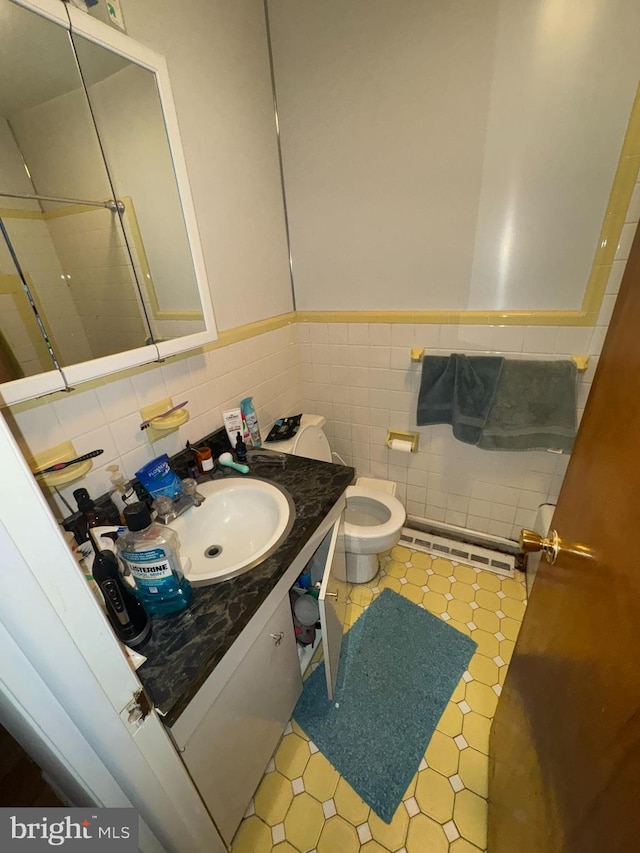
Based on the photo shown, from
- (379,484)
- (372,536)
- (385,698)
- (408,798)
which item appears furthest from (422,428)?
(408,798)

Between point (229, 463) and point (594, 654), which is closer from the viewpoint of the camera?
point (594, 654)

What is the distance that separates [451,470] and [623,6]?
1.68 m

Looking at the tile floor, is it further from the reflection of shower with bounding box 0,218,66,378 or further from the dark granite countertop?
the reflection of shower with bounding box 0,218,66,378

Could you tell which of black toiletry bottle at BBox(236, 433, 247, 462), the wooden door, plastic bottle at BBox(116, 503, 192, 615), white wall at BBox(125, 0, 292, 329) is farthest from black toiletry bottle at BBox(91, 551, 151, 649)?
white wall at BBox(125, 0, 292, 329)

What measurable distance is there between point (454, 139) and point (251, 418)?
4.37 feet

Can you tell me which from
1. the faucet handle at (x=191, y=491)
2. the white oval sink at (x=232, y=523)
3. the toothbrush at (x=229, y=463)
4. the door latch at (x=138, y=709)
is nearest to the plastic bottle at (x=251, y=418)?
the toothbrush at (x=229, y=463)

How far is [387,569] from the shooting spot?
71.7 inches

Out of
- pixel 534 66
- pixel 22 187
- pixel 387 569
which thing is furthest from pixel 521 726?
pixel 534 66

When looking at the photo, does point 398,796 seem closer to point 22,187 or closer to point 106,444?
point 106,444

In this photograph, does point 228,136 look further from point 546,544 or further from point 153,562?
point 546,544

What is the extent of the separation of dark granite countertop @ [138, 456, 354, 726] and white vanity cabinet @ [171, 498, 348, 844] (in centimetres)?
6

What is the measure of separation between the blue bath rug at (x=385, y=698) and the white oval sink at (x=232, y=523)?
2.58 ft

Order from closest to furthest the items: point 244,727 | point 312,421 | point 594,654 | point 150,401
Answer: point 594,654 → point 244,727 → point 150,401 → point 312,421

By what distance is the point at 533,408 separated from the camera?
55.2 inches
